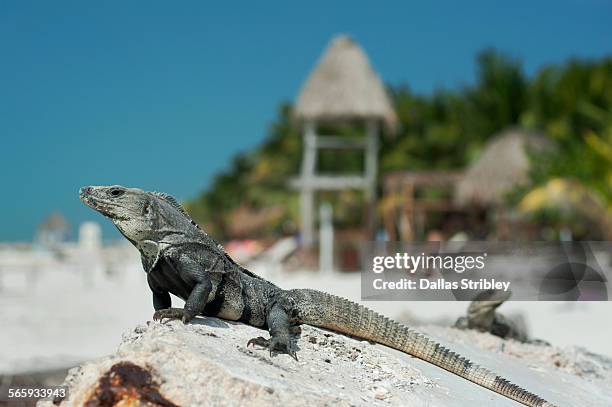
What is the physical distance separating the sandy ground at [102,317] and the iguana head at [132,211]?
12.6 feet

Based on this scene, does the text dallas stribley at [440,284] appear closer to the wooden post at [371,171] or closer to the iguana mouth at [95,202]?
the iguana mouth at [95,202]

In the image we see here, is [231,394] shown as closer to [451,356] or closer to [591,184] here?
[451,356]

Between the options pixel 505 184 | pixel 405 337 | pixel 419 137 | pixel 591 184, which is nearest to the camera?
pixel 405 337

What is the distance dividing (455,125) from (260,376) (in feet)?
113

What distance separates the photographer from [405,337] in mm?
5066

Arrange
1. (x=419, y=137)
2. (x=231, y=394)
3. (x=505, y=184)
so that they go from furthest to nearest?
(x=419, y=137), (x=505, y=184), (x=231, y=394)

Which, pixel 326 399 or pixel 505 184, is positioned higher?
pixel 505 184

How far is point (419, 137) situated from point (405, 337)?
33314 mm

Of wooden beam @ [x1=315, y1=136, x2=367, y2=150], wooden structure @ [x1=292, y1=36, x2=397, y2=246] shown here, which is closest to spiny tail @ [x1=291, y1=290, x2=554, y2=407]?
wooden structure @ [x1=292, y1=36, x2=397, y2=246]

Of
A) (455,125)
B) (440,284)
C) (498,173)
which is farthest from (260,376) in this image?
(455,125)

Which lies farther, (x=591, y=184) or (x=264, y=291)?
(x=591, y=184)

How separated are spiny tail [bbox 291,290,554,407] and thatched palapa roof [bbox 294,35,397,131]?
21833 millimetres

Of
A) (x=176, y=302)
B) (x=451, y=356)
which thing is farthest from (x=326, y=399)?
(x=176, y=302)

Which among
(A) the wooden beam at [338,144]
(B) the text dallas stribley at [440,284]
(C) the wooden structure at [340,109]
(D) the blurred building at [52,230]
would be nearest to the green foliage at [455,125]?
(A) the wooden beam at [338,144]
